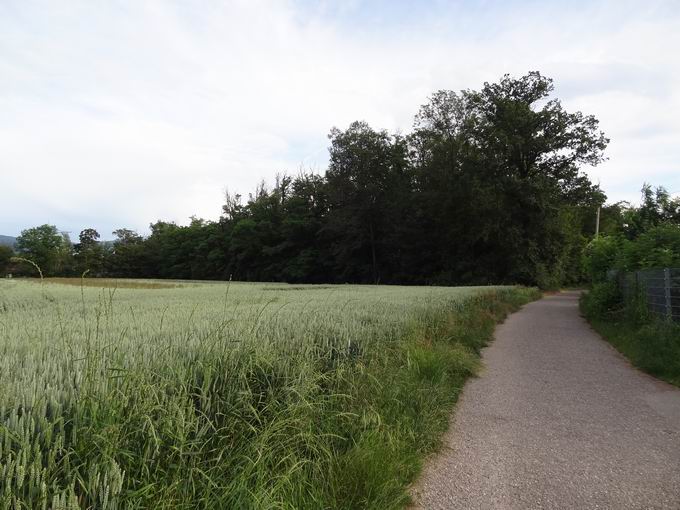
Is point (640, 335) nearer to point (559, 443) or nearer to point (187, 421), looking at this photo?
point (559, 443)

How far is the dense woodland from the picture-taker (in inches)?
1447

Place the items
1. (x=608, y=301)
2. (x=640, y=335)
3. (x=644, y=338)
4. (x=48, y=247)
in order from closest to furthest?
(x=644, y=338)
(x=640, y=335)
(x=608, y=301)
(x=48, y=247)

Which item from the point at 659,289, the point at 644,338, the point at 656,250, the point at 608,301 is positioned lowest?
the point at 644,338

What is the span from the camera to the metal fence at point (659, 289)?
9305 millimetres

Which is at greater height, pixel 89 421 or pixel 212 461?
pixel 89 421

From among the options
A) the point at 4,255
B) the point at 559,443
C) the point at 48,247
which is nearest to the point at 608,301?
the point at 559,443

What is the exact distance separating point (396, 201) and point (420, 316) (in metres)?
41.3

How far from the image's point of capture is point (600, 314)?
1454 centimetres

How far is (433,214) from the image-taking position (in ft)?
148

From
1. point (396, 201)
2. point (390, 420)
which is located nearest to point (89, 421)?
point (390, 420)

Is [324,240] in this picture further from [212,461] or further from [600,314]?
[212,461]

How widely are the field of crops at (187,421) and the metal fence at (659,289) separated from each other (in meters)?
8.03

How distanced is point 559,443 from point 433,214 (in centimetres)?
4191

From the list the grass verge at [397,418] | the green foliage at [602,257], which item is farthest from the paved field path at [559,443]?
the green foliage at [602,257]
